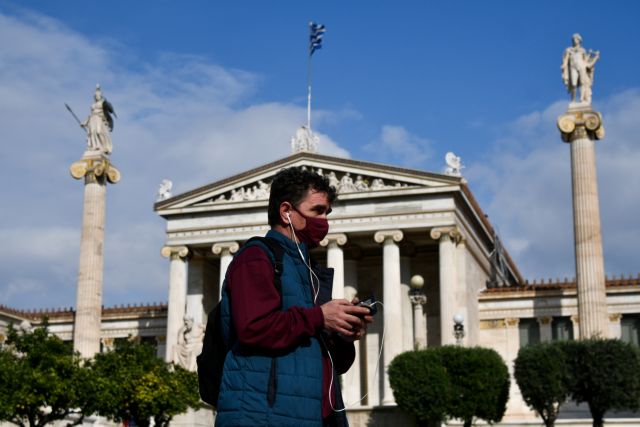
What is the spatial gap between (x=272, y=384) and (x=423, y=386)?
35.4m

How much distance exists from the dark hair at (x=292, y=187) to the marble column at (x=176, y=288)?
49.1m

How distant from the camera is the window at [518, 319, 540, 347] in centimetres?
5447

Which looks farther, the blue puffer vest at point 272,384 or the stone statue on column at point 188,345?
the stone statue on column at point 188,345

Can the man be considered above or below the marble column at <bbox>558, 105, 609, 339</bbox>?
below

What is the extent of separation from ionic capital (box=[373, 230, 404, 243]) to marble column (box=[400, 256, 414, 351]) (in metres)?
2.95

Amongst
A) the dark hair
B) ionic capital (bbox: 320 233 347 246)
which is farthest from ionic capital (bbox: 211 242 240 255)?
the dark hair

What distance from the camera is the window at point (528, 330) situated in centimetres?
5447

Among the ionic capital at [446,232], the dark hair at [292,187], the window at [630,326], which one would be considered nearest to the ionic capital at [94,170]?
the ionic capital at [446,232]

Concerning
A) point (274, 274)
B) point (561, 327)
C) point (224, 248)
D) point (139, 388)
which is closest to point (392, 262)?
point (224, 248)

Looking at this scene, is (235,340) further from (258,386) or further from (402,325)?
Answer: (402,325)

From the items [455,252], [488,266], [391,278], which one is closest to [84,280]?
[391,278]

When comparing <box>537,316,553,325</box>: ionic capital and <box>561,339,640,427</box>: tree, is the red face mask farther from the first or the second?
<box>537,316,553,325</box>: ionic capital

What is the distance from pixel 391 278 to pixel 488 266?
1188 cm

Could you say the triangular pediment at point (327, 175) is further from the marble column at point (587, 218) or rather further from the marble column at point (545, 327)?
the marble column at point (545, 327)
